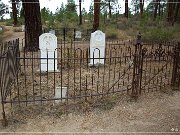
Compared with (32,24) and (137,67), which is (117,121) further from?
(32,24)

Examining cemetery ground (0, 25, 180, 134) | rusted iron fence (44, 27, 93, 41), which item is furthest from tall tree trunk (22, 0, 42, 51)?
cemetery ground (0, 25, 180, 134)

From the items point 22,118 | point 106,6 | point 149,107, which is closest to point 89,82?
point 149,107

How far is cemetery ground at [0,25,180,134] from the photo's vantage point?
18.2ft

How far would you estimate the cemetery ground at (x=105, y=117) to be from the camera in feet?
18.2

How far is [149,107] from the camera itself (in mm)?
6484

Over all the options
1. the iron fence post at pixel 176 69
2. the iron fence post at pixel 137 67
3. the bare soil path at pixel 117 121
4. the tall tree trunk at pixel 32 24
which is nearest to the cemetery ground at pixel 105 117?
the bare soil path at pixel 117 121

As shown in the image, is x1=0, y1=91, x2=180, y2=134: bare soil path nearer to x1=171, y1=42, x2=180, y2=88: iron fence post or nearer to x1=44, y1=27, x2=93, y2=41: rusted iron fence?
x1=171, y1=42, x2=180, y2=88: iron fence post

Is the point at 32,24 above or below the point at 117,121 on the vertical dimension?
above

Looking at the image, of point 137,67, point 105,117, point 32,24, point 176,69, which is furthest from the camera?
point 32,24

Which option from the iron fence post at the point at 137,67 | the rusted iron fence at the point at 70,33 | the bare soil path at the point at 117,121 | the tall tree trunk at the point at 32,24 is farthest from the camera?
the rusted iron fence at the point at 70,33

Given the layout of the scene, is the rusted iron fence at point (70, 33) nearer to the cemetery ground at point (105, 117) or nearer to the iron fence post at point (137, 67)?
the iron fence post at point (137, 67)

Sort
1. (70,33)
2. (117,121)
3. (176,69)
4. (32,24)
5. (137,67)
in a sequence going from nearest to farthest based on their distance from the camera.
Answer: (117,121)
(137,67)
(176,69)
(32,24)
(70,33)

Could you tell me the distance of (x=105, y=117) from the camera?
5969mm

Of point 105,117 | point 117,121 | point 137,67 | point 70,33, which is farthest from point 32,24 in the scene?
point 117,121
